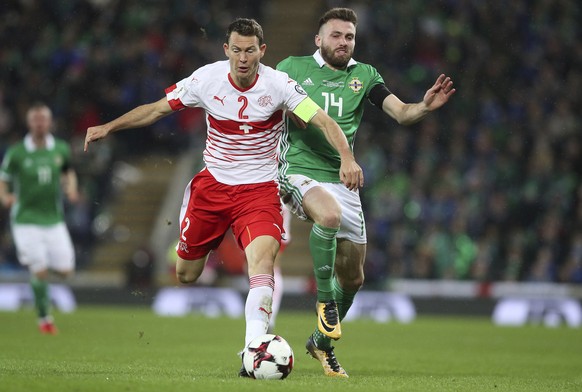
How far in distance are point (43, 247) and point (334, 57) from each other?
649 cm

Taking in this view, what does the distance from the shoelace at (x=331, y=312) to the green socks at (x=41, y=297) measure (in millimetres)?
6186

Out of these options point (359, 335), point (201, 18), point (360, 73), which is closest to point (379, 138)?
point (201, 18)

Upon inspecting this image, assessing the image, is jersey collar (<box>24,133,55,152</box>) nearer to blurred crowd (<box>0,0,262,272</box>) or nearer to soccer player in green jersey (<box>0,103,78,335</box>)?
soccer player in green jersey (<box>0,103,78,335</box>)

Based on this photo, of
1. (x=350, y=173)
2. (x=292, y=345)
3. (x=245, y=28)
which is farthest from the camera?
(x=292, y=345)

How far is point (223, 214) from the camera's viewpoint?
880 cm

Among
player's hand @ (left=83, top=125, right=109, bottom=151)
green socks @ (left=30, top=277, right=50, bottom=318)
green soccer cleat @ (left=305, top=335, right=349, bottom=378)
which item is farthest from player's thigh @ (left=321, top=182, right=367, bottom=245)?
green socks @ (left=30, top=277, right=50, bottom=318)

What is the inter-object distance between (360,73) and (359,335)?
236 inches

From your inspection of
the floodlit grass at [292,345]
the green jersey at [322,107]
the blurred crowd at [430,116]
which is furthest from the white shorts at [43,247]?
the green jersey at [322,107]

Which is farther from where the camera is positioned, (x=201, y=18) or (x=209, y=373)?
(x=201, y=18)

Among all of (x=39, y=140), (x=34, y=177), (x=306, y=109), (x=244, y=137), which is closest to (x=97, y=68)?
(x=39, y=140)

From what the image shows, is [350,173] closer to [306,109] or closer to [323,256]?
[306,109]

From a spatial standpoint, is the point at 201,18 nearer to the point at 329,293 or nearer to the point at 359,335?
the point at 359,335

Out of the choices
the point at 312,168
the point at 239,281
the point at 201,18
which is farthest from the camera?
the point at 201,18

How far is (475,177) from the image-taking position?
20.4 m
